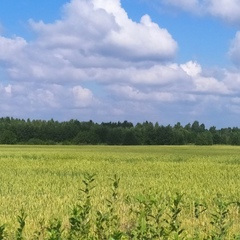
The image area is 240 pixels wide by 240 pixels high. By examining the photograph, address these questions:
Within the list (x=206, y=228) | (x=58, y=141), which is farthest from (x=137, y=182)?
(x=58, y=141)

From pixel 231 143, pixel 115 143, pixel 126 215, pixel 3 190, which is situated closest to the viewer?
pixel 126 215

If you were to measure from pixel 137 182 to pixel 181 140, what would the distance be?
105 m

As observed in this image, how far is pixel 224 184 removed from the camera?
20.2 meters

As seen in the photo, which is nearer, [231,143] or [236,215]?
[236,215]

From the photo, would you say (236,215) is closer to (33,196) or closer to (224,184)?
(33,196)

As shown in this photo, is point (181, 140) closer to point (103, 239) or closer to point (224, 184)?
point (224, 184)

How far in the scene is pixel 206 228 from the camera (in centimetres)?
1030

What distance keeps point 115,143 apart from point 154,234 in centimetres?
11390

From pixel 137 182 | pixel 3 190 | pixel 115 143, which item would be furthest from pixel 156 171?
pixel 115 143

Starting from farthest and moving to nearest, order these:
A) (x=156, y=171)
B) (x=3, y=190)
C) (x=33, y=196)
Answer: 1. (x=156, y=171)
2. (x=3, y=190)
3. (x=33, y=196)

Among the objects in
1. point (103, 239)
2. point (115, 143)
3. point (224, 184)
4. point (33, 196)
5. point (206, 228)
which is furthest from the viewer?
point (115, 143)

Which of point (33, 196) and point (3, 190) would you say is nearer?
point (33, 196)

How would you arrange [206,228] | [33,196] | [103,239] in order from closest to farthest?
[103,239], [206,228], [33,196]

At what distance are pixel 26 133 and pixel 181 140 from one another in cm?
3995
